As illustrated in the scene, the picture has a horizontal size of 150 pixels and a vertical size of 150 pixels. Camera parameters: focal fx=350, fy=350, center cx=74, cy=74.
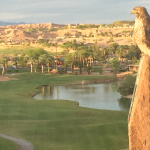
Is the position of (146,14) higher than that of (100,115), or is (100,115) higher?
(146,14)

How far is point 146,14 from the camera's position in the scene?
430 inches

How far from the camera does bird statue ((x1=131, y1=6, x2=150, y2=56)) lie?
10781 millimetres

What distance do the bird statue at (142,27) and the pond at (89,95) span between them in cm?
2936

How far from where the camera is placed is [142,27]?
10.8 m

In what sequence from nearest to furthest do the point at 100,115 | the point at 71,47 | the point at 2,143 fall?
1. the point at 2,143
2. the point at 100,115
3. the point at 71,47

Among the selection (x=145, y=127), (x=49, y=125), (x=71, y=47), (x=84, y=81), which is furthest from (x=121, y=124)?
(x=71, y=47)

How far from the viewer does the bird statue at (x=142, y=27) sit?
1078 cm

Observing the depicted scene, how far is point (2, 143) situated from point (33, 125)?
6.61 metres

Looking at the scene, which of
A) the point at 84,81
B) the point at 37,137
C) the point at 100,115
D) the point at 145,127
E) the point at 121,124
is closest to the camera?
the point at 145,127

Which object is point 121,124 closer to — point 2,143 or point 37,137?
point 37,137

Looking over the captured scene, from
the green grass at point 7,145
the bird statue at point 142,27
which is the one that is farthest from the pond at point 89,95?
the bird statue at point 142,27

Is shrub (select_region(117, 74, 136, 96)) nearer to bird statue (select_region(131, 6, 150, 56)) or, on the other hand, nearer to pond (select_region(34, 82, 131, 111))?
pond (select_region(34, 82, 131, 111))

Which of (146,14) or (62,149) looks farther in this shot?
(62,149)

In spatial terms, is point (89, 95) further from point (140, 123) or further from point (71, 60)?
point (140, 123)
